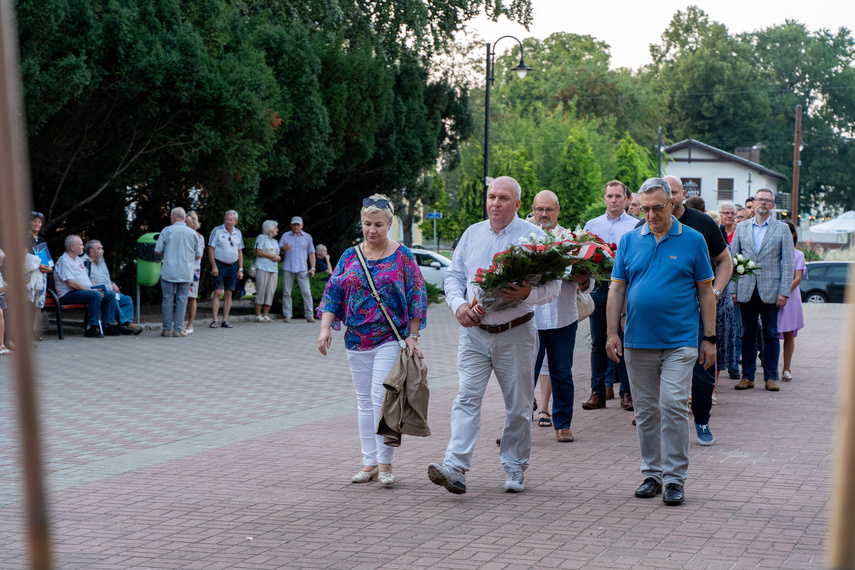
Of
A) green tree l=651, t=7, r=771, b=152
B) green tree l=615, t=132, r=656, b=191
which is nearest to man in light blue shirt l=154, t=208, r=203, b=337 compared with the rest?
green tree l=615, t=132, r=656, b=191

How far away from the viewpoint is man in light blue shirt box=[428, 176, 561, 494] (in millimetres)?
5863

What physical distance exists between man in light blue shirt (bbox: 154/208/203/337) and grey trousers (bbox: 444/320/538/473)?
10202 millimetres

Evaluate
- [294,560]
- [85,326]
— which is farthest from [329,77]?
[294,560]

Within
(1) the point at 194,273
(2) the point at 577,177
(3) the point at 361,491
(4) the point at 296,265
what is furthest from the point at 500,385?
(2) the point at 577,177

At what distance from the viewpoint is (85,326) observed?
15.2 metres

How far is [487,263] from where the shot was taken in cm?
605

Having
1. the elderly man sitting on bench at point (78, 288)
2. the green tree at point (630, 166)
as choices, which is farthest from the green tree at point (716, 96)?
the elderly man sitting on bench at point (78, 288)

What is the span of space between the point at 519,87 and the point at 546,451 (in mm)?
69985

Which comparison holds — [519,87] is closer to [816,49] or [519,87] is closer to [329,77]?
[816,49]

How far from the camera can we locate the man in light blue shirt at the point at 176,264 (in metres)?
15.3

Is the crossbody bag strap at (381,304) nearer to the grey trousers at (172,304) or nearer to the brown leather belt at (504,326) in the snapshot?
the brown leather belt at (504,326)

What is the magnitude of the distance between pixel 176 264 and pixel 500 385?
34.3ft

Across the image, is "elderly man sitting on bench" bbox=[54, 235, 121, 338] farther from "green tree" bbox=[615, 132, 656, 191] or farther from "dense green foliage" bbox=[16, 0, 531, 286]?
"green tree" bbox=[615, 132, 656, 191]

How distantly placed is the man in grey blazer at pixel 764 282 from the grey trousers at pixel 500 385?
5229 millimetres
